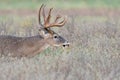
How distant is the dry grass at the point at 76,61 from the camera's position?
1087 centimetres

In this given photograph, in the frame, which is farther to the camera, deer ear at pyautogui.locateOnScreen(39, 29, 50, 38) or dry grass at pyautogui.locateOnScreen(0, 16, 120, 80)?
deer ear at pyautogui.locateOnScreen(39, 29, 50, 38)

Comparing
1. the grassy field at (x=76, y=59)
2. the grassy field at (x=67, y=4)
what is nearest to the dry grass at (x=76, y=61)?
the grassy field at (x=76, y=59)

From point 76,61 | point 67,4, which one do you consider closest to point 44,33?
point 76,61

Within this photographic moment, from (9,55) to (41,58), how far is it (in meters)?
1.01

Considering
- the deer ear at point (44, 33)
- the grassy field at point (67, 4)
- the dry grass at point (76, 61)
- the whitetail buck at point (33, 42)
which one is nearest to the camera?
the dry grass at point (76, 61)

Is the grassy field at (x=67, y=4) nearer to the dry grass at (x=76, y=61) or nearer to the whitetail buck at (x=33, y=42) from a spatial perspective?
the dry grass at (x=76, y=61)

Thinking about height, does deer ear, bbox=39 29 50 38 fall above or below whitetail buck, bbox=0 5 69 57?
above

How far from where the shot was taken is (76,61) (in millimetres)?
12023

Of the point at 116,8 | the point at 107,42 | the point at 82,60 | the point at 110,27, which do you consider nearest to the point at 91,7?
the point at 116,8

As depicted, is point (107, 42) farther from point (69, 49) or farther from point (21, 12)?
point (21, 12)

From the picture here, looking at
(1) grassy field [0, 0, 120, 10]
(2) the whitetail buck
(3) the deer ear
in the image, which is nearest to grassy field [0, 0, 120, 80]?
(2) the whitetail buck

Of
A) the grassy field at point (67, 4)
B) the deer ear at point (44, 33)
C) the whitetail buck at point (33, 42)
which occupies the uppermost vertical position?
the grassy field at point (67, 4)

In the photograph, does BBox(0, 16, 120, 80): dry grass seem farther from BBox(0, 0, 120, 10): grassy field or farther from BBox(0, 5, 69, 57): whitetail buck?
BBox(0, 0, 120, 10): grassy field

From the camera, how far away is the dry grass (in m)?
10.9
